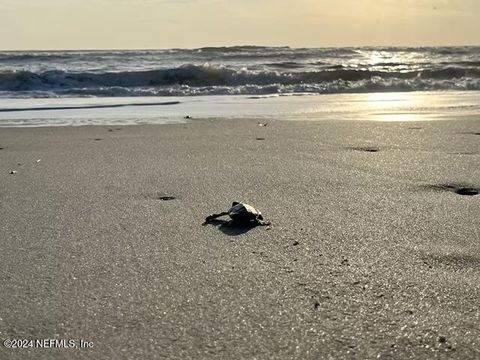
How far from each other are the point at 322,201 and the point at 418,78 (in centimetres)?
1353

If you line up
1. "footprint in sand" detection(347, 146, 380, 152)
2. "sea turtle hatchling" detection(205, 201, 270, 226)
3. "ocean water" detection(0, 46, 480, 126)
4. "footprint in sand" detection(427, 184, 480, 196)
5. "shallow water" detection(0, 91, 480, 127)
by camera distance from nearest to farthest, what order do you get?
1. "sea turtle hatchling" detection(205, 201, 270, 226)
2. "footprint in sand" detection(427, 184, 480, 196)
3. "footprint in sand" detection(347, 146, 380, 152)
4. "shallow water" detection(0, 91, 480, 127)
5. "ocean water" detection(0, 46, 480, 126)

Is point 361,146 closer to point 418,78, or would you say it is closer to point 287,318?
point 287,318

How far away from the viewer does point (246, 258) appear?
1.99 m

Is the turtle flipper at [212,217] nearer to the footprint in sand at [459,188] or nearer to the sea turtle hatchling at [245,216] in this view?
the sea turtle hatchling at [245,216]

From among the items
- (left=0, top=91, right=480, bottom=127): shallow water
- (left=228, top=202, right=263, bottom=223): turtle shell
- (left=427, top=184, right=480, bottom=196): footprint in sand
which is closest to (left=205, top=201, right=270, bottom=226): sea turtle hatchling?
(left=228, top=202, right=263, bottom=223): turtle shell

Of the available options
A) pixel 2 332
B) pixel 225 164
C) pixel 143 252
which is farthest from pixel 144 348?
pixel 225 164

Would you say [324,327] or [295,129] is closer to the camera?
[324,327]

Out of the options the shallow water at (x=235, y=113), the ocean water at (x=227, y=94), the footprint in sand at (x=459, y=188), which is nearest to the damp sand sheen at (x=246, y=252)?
the footprint in sand at (x=459, y=188)

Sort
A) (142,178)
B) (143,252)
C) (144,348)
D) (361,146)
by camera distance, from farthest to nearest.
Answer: (361,146) → (142,178) → (143,252) → (144,348)

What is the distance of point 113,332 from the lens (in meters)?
1.46

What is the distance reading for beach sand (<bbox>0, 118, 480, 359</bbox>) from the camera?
143 centimetres

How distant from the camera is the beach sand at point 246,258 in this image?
143cm

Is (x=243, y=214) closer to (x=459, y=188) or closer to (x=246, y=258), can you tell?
(x=246, y=258)

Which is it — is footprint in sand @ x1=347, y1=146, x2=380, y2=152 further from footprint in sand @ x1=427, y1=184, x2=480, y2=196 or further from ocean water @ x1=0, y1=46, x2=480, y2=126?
ocean water @ x1=0, y1=46, x2=480, y2=126
